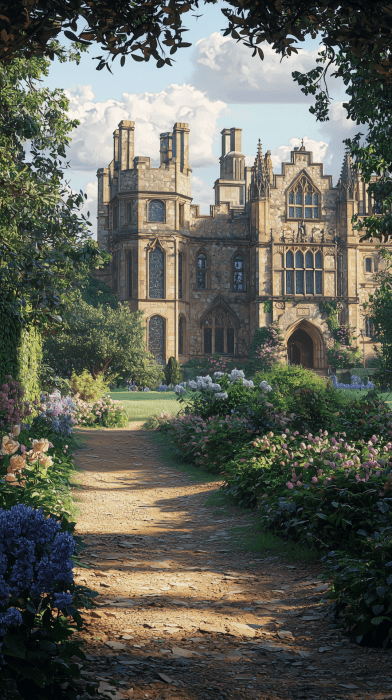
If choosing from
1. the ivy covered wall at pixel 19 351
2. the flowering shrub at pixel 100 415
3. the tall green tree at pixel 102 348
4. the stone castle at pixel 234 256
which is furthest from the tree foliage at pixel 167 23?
the stone castle at pixel 234 256

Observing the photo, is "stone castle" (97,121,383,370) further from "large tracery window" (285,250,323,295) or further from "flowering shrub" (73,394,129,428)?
"flowering shrub" (73,394,129,428)

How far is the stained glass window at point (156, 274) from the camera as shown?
36.8m

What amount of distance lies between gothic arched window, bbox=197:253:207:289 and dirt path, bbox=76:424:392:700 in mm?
32421

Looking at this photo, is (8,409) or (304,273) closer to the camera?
(8,409)

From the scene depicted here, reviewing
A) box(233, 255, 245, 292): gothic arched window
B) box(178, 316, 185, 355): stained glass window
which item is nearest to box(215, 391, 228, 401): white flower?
box(178, 316, 185, 355): stained glass window

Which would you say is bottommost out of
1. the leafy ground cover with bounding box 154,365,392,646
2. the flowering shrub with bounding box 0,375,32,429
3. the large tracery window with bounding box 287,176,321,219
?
the leafy ground cover with bounding box 154,365,392,646

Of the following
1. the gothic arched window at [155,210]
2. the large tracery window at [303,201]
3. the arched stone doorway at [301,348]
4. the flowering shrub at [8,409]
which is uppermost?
the large tracery window at [303,201]

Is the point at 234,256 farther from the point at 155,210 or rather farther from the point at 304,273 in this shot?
the point at 155,210

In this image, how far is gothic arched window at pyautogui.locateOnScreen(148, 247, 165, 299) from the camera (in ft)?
121

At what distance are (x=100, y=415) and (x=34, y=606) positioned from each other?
45.2 feet

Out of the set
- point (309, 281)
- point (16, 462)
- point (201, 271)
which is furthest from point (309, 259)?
point (16, 462)

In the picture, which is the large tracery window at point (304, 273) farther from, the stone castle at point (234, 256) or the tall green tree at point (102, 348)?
the tall green tree at point (102, 348)

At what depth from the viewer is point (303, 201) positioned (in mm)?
38531

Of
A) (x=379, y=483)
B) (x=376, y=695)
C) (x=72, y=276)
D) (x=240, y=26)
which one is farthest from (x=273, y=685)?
(x=72, y=276)
